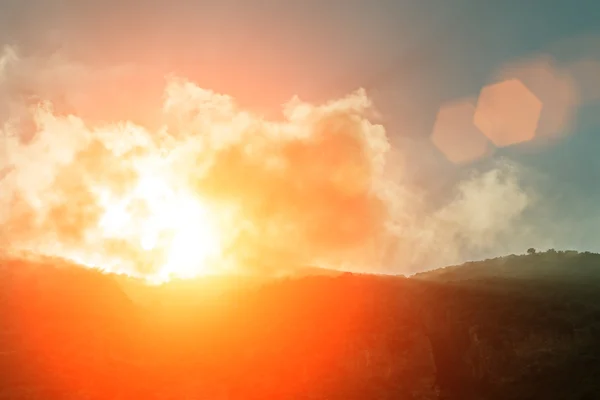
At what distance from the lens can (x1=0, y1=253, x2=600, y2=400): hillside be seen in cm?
7650

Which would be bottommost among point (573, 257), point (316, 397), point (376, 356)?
point (316, 397)

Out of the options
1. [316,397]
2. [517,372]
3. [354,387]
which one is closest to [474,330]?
[517,372]

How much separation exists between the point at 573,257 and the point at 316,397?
102 m

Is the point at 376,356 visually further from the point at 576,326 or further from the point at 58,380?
the point at 58,380

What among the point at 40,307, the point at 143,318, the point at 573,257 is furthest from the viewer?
the point at 573,257

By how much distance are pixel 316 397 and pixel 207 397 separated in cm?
1920

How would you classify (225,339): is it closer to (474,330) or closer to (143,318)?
(143,318)

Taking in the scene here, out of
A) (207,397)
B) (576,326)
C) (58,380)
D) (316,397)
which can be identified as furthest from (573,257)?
(58,380)

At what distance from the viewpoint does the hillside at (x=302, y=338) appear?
76500mm

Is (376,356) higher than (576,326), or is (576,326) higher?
(576,326)

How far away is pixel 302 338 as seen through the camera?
91562 mm

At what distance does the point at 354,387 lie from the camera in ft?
263

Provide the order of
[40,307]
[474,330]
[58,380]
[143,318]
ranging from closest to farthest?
[58,380]
[474,330]
[40,307]
[143,318]

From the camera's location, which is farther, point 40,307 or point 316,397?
point 40,307
